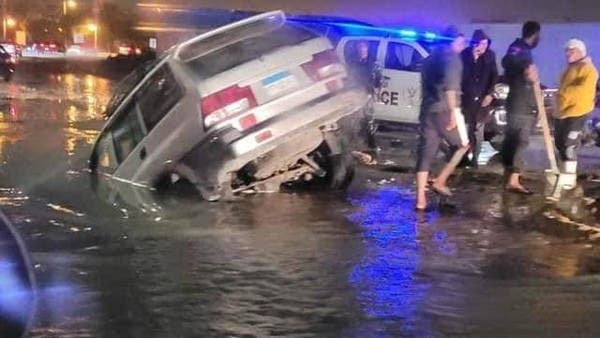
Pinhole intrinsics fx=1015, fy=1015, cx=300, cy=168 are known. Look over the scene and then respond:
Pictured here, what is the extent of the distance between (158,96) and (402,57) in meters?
8.20

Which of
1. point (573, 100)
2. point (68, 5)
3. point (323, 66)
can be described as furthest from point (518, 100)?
point (68, 5)

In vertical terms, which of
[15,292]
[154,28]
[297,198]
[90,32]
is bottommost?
[90,32]

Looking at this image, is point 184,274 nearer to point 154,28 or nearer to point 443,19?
point 443,19

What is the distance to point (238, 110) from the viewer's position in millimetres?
9797

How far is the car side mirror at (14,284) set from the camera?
14.7 feet

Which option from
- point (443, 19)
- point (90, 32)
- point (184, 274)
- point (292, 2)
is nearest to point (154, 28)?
point (292, 2)

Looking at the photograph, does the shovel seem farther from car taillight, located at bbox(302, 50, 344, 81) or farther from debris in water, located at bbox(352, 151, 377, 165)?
debris in water, located at bbox(352, 151, 377, 165)

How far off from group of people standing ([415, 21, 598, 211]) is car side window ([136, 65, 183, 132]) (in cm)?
250

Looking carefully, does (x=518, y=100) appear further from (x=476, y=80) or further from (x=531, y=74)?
(x=476, y=80)

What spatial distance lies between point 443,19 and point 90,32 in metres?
53.4

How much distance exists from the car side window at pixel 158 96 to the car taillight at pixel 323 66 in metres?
1.30

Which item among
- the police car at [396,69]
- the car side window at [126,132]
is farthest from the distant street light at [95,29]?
the car side window at [126,132]

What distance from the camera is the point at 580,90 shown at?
10.9m

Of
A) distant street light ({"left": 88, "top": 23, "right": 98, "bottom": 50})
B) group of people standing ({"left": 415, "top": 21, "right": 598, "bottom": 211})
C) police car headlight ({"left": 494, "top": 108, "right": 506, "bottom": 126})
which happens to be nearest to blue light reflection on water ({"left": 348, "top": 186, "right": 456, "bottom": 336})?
group of people standing ({"left": 415, "top": 21, "right": 598, "bottom": 211})
